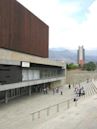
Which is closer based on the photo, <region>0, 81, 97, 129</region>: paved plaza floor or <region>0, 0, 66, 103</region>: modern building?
<region>0, 81, 97, 129</region>: paved plaza floor

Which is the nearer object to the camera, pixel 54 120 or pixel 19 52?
pixel 54 120

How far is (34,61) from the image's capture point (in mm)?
47875

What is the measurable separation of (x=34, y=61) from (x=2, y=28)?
929 centimetres

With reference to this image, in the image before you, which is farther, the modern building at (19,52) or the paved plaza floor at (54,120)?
the modern building at (19,52)

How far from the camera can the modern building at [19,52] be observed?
120 feet

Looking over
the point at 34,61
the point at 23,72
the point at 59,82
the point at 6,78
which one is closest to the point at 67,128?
the point at 6,78

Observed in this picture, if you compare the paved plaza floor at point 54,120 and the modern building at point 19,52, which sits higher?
the modern building at point 19,52

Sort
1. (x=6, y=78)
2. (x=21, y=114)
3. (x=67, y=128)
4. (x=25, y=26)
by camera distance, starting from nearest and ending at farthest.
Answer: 1. (x=67, y=128)
2. (x=21, y=114)
3. (x=6, y=78)
4. (x=25, y=26)

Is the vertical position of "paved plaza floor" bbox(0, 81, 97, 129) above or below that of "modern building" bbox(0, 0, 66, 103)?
below

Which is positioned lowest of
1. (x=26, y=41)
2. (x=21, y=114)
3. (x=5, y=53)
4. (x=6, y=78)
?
(x=21, y=114)

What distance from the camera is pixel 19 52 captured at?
160ft

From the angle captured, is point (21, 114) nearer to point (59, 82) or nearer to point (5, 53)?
point (5, 53)

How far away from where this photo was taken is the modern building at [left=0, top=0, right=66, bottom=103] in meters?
36.4

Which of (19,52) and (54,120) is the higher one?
(19,52)
